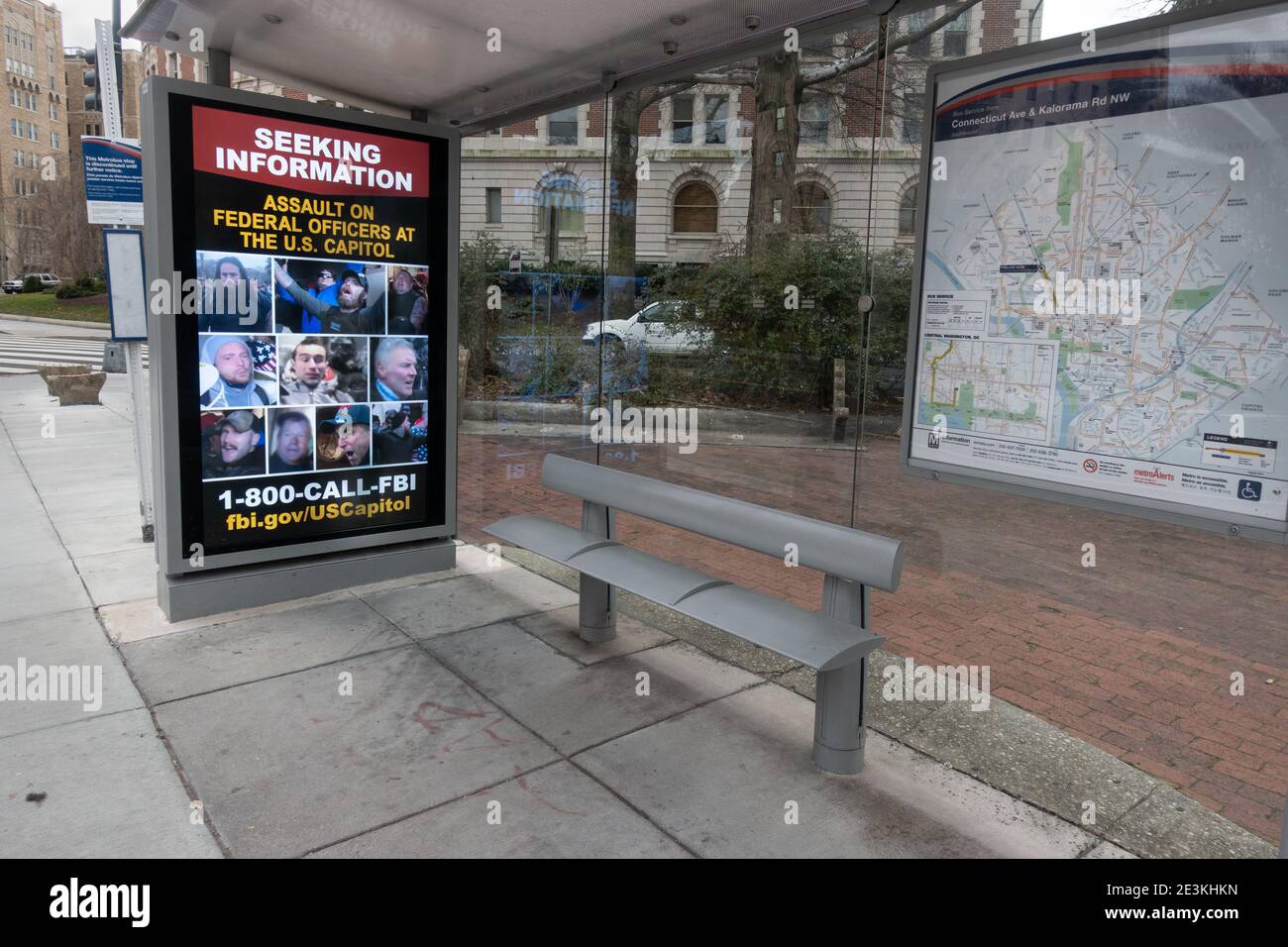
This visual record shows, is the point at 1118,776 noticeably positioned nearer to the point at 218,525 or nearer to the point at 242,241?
the point at 218,525

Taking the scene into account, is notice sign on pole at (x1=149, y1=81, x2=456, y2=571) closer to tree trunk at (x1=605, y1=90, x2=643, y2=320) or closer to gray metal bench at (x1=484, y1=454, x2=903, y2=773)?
gray metal bench at (x1=484, y1=454, x2=903, y2=773)

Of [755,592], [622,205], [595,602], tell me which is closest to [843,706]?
[755,592]

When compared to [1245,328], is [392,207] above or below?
above

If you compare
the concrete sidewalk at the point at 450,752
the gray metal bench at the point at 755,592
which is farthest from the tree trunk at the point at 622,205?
the concrete sidewalk at the point at 450,752

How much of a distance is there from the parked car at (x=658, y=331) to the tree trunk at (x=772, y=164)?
900mm

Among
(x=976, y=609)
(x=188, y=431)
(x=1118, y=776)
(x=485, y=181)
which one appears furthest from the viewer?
(x=485, y=181)

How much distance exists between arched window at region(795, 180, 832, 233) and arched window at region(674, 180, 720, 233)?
0.71 m

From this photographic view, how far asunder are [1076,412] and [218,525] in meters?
4.33

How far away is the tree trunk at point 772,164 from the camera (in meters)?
7.65

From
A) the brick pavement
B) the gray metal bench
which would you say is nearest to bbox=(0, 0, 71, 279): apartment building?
the brick pavement

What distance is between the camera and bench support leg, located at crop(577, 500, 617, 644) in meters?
4.75

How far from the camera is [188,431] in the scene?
15.8ft

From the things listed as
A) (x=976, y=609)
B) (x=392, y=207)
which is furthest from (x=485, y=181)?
(x=976, y=609)

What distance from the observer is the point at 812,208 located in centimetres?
748
